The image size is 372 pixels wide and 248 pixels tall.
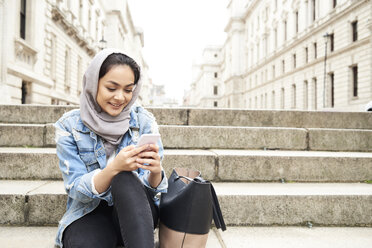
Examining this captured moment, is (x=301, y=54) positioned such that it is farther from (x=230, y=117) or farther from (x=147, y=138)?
(x=147, y=138)

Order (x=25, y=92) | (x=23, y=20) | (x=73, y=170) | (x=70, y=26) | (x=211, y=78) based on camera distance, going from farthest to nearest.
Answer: (x=211, y=78), (x=70, y=26), (x=23, y=20), (x=25, y=92), (x=73, y=170)

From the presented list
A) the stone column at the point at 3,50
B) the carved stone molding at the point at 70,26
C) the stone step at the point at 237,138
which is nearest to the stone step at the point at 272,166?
the stone step at the point at 237,138

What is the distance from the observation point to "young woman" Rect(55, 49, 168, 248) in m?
1.57

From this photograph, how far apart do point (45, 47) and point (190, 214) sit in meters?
14.6

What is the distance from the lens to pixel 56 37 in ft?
50.1

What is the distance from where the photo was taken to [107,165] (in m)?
1.67

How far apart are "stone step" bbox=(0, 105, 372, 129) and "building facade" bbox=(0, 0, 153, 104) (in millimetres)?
1072

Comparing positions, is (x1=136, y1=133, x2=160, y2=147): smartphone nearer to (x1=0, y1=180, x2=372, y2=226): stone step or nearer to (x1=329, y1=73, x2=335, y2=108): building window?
(x1=0, y1=180, x2=372, y2=226): stone step

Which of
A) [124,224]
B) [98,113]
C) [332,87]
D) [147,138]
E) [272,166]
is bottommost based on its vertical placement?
[124,224]

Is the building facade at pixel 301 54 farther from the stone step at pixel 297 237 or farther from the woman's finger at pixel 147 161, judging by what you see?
the woman's finger at pixel 147 161

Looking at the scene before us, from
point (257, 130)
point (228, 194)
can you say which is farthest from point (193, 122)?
point (228, 194)

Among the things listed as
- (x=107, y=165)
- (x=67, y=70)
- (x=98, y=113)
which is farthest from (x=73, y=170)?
(x=67, y=70)

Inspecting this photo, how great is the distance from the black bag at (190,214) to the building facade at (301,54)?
1967 centimetres

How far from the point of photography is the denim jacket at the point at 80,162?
1699 mm
